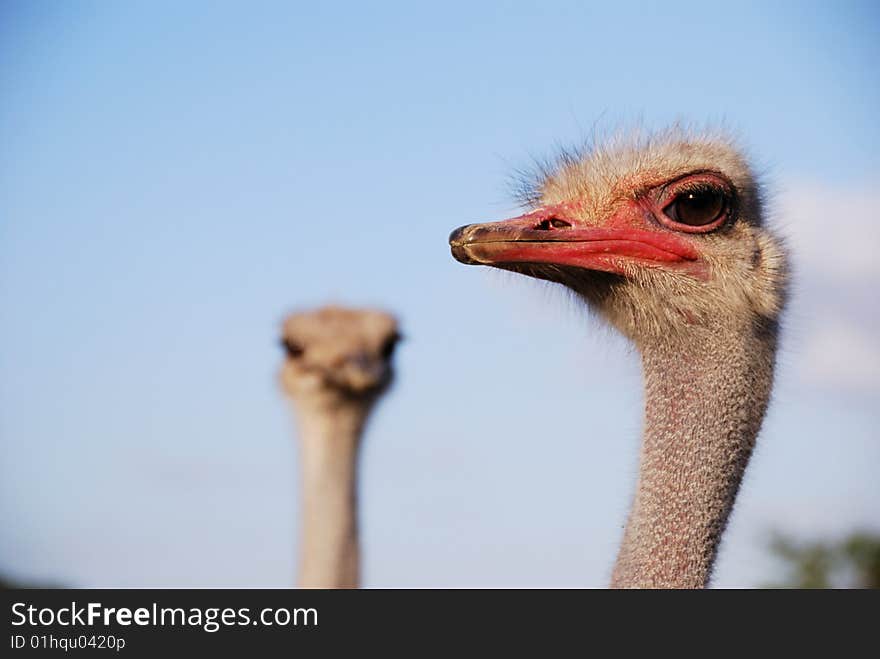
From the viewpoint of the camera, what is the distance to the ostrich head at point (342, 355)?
5633 mm

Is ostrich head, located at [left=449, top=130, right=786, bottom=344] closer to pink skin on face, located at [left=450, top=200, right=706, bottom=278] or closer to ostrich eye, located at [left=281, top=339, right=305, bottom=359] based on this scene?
pink skin on face, located at [left=450, top=200, right=706, bottom=278]

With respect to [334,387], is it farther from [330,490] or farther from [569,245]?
[569,245]

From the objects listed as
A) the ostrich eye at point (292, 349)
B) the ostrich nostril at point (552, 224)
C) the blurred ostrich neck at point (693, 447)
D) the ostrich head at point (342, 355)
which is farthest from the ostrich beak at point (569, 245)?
the ostrich eye at point (292, 349)

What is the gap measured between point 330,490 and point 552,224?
2408 millimetres

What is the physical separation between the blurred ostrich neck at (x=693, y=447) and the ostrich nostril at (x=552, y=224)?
395mm

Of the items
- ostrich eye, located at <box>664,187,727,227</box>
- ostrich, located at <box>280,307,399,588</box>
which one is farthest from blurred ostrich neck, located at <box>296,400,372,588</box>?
ostrich eye, located at <box>664,187,727,227</box>

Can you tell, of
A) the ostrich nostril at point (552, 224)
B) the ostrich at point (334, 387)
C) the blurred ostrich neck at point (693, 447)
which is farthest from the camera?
the ostrich at point (334, 387)

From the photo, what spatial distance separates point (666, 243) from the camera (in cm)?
349

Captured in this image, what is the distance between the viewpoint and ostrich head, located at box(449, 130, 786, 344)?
3.46 m

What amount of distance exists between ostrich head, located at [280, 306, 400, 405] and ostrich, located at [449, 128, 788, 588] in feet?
6.76

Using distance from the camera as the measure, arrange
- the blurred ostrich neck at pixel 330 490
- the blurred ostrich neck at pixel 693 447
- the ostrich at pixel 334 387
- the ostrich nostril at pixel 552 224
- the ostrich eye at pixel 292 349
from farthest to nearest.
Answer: the ostrich eye at pixel 292 349 < the ostrich at pixel 334 387 < the blurred ostrich neck at pixel 330 490 < the ostrich nostril at pixel 552 224 < the blurred ostrich neck at pixel 693 447

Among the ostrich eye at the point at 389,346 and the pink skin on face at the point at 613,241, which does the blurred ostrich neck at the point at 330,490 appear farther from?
the pink skin on face at the point at 613,241
